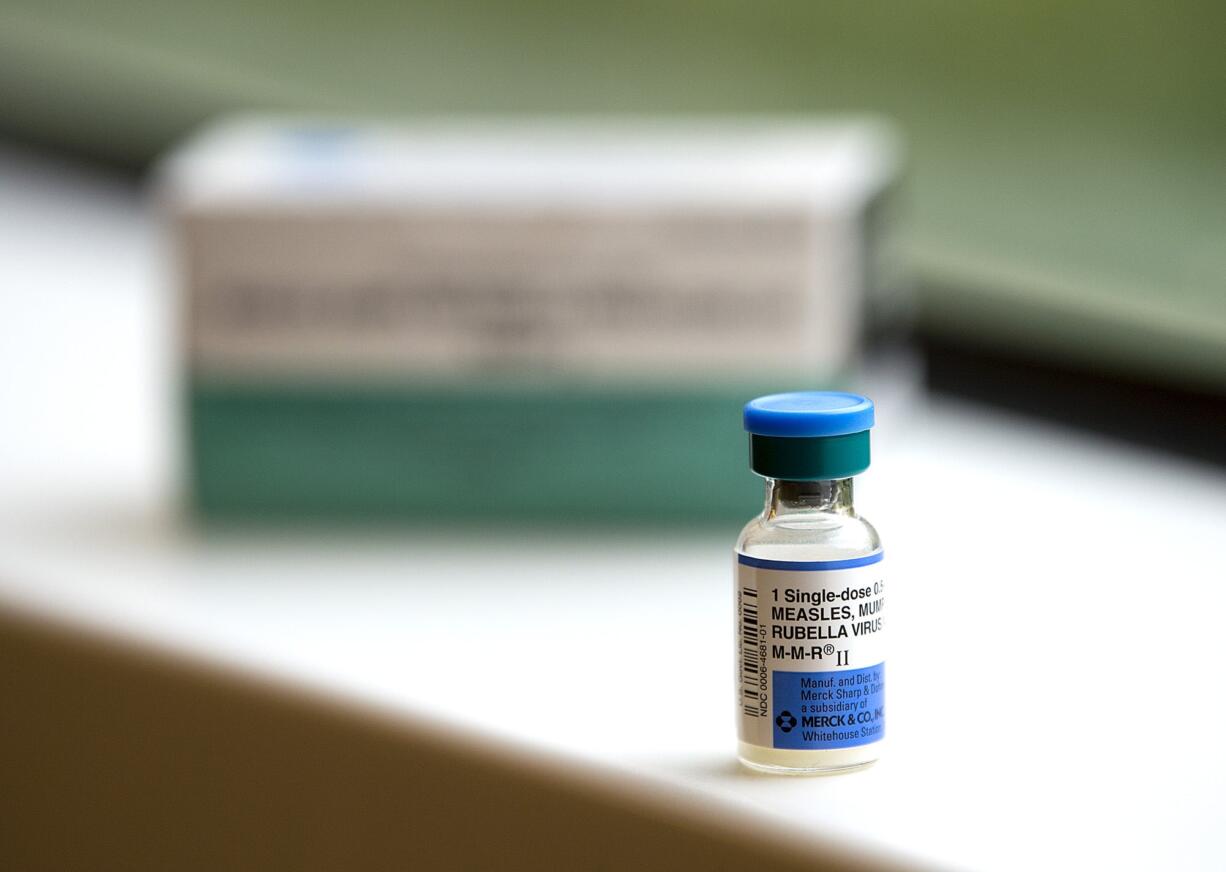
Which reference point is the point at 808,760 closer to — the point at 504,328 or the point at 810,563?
the point at 810,563

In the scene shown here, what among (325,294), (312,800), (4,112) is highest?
(4,112)

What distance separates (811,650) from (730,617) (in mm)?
155

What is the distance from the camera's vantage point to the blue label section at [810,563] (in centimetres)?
40

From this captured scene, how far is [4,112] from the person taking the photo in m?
1.25

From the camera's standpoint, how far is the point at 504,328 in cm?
63

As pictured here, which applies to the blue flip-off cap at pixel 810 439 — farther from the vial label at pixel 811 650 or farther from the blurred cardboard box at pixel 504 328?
the blurred cardboard box at pixel 504 328

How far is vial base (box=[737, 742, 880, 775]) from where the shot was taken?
42 cm

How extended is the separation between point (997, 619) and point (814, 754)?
0.51 feet

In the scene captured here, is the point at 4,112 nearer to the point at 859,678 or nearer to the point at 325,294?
the point at 325,294

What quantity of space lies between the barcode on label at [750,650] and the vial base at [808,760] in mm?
12

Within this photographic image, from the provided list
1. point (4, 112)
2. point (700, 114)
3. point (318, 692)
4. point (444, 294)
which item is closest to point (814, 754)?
point (318, 692)

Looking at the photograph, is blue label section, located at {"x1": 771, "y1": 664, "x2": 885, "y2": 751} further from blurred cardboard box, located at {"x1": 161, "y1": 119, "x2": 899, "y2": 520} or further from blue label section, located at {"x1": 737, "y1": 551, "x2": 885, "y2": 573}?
blurred cardboard box, located at {"x1": 161, "y1": 119, "x2": 899, "y2": 520}

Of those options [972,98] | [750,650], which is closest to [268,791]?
[750,650]

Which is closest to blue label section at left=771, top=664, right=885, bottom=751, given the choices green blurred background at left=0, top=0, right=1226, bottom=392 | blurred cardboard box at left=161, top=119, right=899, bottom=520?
blurred cardboard box at left=161, top=119, right=899, bottom=520
